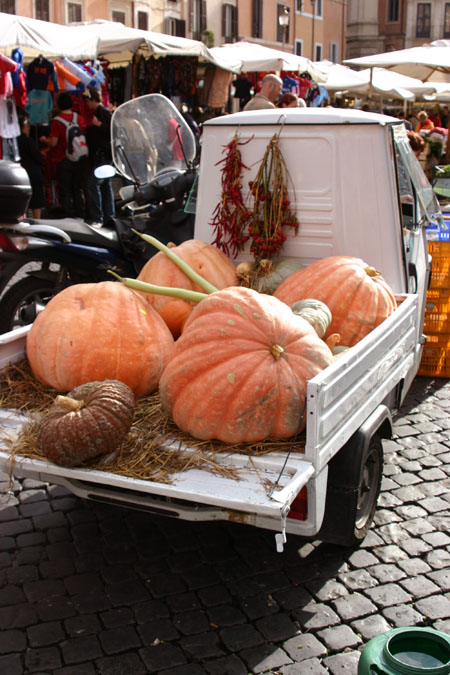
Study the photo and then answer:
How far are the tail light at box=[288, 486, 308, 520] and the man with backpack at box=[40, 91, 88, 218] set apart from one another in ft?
31.3

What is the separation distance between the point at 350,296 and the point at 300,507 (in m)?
1.39

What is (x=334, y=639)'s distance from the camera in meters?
3.03

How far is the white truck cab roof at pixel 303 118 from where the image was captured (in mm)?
4465

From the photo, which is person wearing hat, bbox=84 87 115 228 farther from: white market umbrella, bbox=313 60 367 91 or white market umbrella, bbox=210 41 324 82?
white market umbrella, bbox=313 60 367 91

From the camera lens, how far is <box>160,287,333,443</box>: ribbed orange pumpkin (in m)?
3.04

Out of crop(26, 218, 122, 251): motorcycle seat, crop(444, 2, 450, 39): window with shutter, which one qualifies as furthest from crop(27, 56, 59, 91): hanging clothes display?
crop(444, 2, 450, 39): window with shutter

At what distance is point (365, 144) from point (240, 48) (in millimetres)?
14500

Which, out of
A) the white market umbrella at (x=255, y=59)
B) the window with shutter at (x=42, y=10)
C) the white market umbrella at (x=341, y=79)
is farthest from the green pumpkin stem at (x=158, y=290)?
the window with shutter at (x=42, y=10)

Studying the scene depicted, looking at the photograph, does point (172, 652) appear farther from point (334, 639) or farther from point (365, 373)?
point (365, 373)

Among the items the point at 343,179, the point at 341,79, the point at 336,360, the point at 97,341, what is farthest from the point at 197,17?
the point at 336,360

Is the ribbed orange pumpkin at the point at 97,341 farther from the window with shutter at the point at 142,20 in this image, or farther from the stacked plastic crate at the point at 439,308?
the window with shutter at the point at 142,20

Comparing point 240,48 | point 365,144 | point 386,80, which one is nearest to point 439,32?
point 386,80

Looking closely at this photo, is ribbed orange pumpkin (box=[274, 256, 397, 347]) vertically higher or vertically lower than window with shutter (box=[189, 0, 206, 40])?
lower

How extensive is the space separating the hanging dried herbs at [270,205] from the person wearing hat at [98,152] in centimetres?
687
